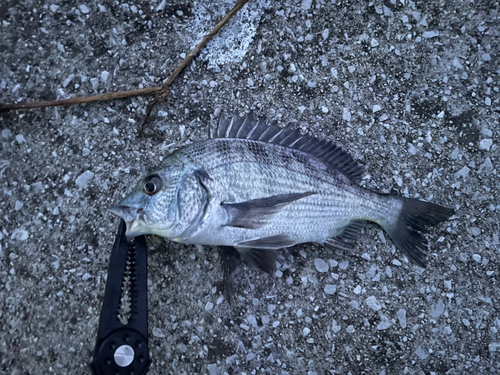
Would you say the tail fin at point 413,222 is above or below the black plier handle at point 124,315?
above

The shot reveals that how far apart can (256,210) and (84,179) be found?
115 centimetres

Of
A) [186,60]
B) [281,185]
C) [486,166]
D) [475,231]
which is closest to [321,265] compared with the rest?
[281,185]

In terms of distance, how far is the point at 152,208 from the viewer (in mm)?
1740

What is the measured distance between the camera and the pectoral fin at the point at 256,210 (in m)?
1.78

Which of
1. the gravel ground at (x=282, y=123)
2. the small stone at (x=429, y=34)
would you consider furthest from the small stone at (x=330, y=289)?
the small stone at (x=429, y=34)

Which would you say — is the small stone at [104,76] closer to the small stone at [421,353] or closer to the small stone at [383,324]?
the small stone at [383,324]

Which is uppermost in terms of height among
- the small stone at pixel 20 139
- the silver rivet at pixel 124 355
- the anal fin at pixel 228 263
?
the anal fin at pixel 228 263

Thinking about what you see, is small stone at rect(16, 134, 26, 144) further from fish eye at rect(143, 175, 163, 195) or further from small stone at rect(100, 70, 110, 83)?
fish eye at rect(143, 175, 163, 195)

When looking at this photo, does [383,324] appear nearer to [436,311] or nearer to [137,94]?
[436,311]

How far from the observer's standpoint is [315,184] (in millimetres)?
1957

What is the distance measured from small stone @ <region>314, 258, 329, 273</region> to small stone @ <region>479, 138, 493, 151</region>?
1.26 meters

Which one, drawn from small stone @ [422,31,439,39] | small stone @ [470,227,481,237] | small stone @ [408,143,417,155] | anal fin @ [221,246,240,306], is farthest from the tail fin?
small stone @ [422,31,439,39]

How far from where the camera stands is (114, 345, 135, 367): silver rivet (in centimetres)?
181

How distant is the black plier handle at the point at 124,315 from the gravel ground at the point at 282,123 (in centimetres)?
19
